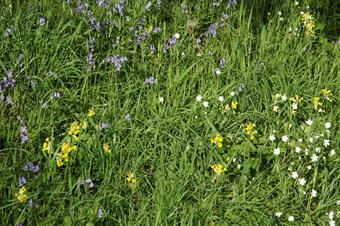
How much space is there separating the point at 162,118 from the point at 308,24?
60.5 inches

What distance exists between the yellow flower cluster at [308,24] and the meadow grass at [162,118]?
25mm

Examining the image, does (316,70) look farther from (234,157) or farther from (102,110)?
(102,110)

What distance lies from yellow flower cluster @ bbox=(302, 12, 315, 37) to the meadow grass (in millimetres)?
25

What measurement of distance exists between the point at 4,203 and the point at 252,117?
144cm

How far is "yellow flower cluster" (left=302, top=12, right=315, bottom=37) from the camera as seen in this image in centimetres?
379

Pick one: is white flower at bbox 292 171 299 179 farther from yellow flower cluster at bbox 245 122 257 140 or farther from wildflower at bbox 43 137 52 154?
wildflower at bbox 43 137 52 154

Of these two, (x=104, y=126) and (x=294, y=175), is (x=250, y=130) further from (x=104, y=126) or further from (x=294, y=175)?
(x=104, y=126)

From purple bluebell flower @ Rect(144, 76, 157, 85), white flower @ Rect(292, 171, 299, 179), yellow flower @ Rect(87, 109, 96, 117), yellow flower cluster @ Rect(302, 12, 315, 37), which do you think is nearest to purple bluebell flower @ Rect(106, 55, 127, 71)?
purple bluebell flower @ Rect(144, 76, 157, 85)

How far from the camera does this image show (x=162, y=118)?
290 cm

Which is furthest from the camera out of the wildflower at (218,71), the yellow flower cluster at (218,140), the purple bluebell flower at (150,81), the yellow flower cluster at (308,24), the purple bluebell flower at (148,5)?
the yellow flower cluster at (308,24)

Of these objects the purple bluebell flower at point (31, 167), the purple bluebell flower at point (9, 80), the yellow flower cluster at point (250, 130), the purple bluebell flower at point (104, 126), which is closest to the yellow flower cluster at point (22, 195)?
the purple bluebell flower at point (31, 167)

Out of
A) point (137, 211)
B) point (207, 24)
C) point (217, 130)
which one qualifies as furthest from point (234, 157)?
point (207, 24)

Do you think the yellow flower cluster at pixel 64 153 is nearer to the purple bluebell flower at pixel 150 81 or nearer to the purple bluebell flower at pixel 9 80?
the purple bluebell flower at pixel 9 80

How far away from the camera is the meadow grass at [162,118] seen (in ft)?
7.93
